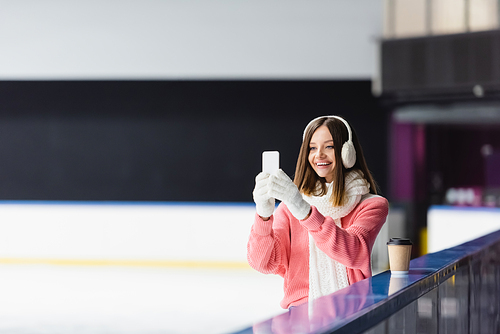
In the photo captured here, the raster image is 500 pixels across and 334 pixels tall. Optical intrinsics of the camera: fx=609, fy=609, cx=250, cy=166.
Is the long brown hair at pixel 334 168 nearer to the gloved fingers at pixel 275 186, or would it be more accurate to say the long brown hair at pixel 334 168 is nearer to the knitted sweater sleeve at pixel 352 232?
the knitted sweater sleeve at pixel 352 232

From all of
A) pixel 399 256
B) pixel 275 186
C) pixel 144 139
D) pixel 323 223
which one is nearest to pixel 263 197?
pixel 275 186

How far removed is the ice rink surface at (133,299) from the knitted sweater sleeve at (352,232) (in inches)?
104

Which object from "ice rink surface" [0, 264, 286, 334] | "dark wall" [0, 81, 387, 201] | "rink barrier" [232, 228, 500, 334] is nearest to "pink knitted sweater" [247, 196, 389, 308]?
"rink barrier" [232, 228, 500, 334]

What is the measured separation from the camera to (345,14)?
7.75 meters

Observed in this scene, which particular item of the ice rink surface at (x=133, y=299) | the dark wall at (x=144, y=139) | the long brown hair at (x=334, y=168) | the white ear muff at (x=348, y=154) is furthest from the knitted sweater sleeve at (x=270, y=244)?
the dark wall at (x=144, y=139)

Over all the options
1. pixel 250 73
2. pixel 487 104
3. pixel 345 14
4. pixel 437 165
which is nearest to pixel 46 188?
pixel 250 73

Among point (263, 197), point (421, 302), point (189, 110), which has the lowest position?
point (421, 302)

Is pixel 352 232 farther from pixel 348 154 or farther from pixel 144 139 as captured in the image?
pixel 144 139

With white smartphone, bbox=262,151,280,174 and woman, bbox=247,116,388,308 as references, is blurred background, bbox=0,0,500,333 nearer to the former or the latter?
woman, bbox=247,116,388,308

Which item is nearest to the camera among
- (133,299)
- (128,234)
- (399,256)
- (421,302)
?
(421,302)

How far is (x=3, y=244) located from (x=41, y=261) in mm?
575

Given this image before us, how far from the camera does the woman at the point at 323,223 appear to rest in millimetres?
1574

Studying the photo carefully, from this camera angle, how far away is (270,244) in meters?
1.68

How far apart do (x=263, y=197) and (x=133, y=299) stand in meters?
4.24
